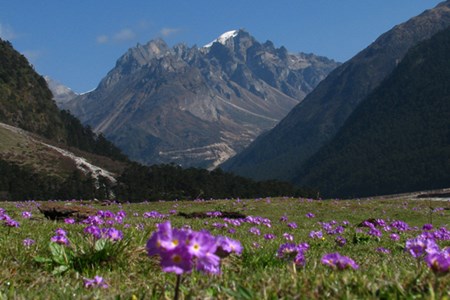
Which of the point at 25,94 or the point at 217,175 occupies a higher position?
the point at 25,94

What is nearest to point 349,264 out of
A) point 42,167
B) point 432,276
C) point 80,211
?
point 432,276

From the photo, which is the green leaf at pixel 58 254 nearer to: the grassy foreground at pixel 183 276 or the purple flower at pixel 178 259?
the grassy foreground at pixel 183 276

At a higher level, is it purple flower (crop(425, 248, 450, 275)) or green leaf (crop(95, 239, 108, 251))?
purple flower (crop(425, 248, 450, 275))

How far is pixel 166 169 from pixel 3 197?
33.0 meters

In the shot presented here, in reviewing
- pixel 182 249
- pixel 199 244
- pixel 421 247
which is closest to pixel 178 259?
pixel 182 249

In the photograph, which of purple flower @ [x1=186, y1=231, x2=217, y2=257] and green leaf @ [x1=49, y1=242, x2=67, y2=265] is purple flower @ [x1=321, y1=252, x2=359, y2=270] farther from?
green leaf @ [x1=49, y1=242, x2=67, y2=265]

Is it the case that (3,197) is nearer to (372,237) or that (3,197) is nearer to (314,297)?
(372,237)

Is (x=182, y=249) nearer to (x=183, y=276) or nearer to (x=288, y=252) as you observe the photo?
(x=183, y=276)

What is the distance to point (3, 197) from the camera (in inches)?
3804

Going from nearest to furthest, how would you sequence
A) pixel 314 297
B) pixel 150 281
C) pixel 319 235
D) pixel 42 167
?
pixel 314 297 < pixel 150 281 < pixel 319 235 < pixel 42 167

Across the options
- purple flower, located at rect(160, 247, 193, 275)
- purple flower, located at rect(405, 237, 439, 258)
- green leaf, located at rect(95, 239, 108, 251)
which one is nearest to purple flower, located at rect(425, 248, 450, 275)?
purple flower, located at rect(405, 237, 439, 258)

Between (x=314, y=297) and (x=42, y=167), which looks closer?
(x=314, y=297)

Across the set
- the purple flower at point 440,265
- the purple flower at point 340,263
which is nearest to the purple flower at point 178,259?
the purple flower at point 440,265

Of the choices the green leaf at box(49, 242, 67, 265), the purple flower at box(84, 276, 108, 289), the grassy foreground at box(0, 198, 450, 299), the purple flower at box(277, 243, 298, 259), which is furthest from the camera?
the green leaf at box(49, 242, 67, 265)
